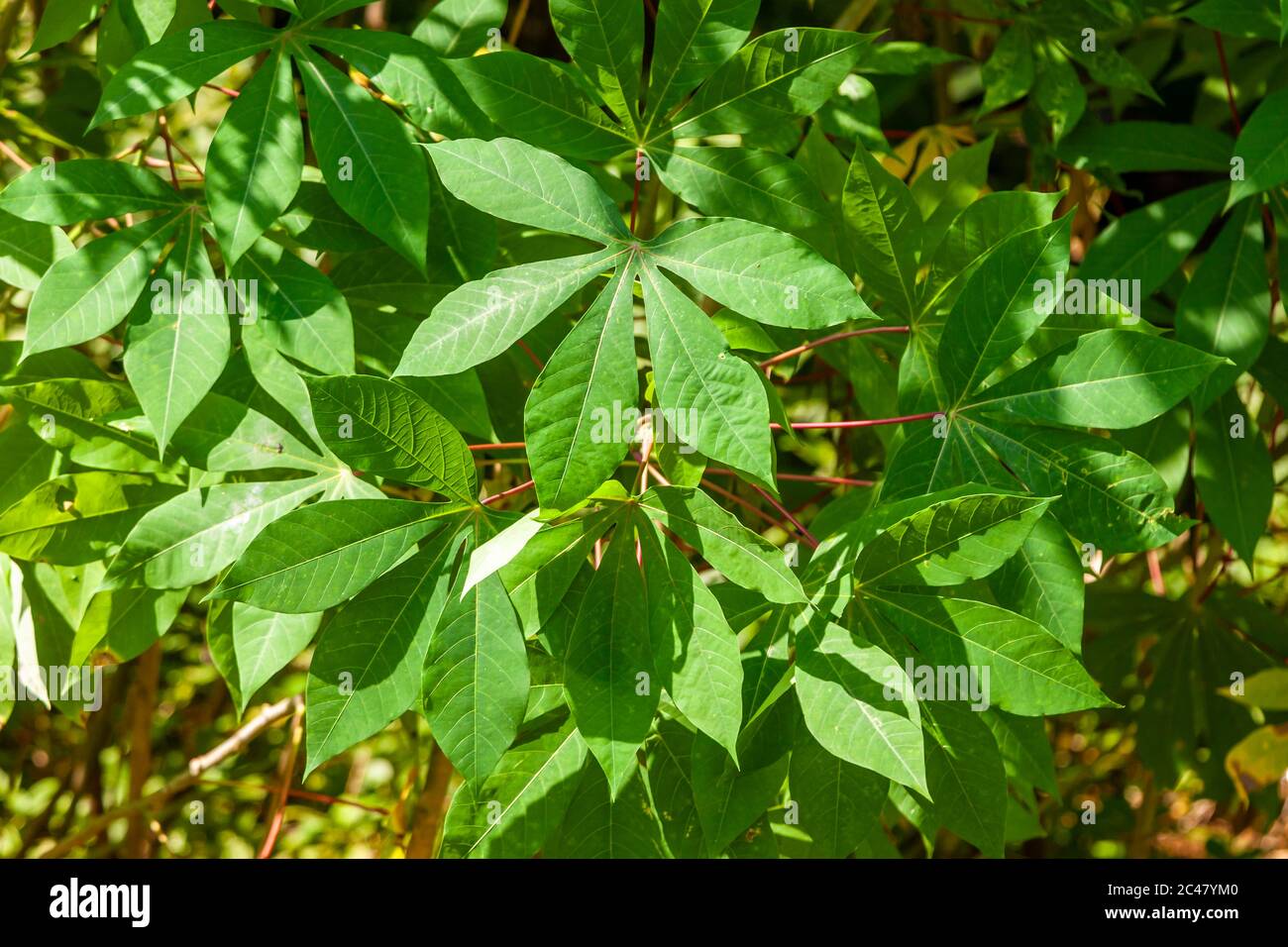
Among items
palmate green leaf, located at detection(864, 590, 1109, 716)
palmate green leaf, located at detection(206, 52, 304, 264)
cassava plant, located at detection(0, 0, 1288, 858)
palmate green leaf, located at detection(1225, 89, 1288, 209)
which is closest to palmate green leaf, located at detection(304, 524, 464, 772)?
cassava plant, located at detection(0, 0, 1288, 858)

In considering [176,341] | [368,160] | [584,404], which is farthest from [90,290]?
[584,404]

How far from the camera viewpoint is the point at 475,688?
106cm

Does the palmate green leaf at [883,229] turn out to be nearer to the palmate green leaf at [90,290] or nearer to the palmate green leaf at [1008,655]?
the palmate green leaf at [1008,655]

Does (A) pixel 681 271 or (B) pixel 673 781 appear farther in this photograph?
(B) pixel 673 781

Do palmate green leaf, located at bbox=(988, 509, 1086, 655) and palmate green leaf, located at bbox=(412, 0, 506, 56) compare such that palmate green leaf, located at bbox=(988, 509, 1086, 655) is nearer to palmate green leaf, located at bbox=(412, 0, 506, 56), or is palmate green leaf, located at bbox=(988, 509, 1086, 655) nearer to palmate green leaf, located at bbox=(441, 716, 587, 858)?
palmate green leaf, located at bbox=(441, 716, 587, 858)

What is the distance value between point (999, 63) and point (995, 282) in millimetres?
730

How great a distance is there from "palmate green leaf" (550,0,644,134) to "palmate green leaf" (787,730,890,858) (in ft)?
2.47

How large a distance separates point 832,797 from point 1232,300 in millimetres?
937

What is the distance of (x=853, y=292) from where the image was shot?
3.36 ft

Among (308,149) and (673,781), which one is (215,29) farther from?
(673,781)

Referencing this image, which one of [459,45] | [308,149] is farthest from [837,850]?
[308,149]

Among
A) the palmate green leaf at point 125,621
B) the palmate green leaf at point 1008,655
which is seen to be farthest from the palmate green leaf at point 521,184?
the palmate green leaf at point 125,621

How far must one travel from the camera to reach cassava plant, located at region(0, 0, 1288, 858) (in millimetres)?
1051

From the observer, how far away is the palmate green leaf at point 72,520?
4.28 feet
